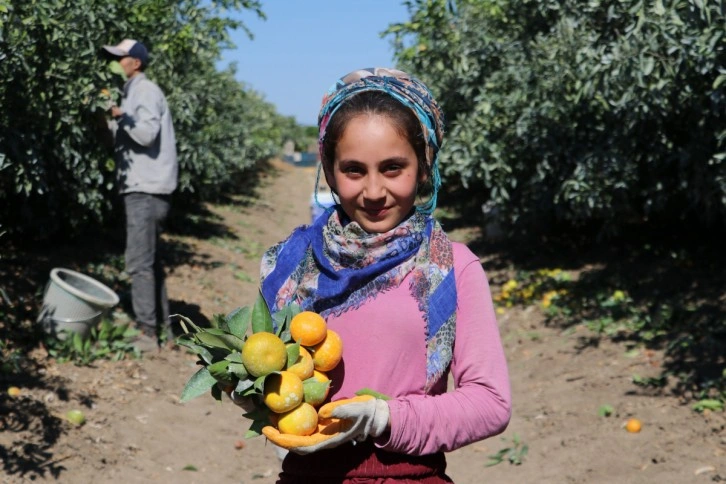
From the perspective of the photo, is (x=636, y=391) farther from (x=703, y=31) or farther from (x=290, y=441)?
(x=290, y=441)

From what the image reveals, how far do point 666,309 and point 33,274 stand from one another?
5802 mm

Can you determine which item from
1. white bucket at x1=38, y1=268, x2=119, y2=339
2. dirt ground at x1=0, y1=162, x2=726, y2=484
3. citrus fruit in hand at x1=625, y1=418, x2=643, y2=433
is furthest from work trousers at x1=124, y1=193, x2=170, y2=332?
citrus fruit in hand at x1=625, y1=418, x2=643, y2=433

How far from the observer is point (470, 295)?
1944 millimetres

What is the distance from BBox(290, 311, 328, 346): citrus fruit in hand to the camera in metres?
1.84

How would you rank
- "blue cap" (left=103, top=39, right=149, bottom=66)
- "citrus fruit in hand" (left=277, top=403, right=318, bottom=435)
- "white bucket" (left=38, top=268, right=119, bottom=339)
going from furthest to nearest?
"blue cap" (left=103, top=39, right=149, bottom=66) < "white bucket" (left=38, top=268, right=119, bottom=339) < "citrus fruit in hand" (left=277, top=403, right=318, bottom=435)

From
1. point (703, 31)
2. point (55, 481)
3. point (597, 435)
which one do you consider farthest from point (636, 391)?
point (55, 481)

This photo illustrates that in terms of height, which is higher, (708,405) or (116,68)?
(116,68)

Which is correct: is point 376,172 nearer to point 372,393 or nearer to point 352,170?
point 352,170

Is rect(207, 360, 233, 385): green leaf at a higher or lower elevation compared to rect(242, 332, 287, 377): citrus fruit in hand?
lower

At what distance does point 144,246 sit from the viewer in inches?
253

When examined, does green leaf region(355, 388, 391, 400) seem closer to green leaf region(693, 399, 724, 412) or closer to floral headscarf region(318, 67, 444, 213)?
floral headscarf region(318, 67, 444, 213)

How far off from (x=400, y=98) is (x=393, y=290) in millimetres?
451

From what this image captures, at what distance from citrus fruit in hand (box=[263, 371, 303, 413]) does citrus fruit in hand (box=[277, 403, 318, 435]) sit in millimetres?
13

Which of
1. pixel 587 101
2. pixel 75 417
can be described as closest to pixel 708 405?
pixel 587 101
